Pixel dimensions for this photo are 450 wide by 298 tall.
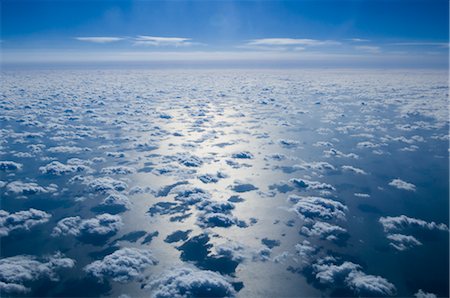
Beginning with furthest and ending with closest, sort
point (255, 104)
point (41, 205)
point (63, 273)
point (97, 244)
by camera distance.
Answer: point (255, 104)
point (41, 205)
point (97, 244)
point (63, 273)

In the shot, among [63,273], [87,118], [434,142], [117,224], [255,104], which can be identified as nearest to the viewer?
[63,273]

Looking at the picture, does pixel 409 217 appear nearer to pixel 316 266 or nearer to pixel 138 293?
pixel 316 266

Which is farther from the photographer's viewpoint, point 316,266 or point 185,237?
point 185,237

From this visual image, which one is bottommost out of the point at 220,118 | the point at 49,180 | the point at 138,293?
the point at 138,293

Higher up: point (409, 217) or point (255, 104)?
point (255, 104)

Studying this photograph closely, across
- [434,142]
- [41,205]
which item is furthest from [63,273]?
[434,142]

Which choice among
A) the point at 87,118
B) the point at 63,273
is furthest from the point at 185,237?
the point at 87,118
